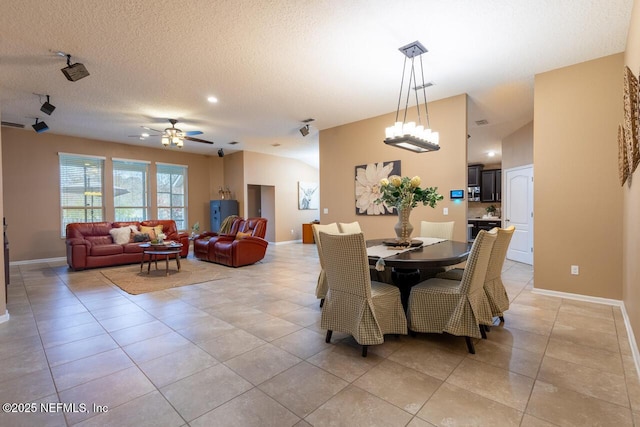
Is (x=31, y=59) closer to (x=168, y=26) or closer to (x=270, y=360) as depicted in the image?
(x=168, y=26)

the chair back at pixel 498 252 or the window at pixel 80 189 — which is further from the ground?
the window at pixel 80 189

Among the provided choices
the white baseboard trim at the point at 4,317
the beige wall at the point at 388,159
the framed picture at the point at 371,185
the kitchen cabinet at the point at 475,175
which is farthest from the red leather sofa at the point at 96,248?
the kitchen cabinet at the point at 475,175

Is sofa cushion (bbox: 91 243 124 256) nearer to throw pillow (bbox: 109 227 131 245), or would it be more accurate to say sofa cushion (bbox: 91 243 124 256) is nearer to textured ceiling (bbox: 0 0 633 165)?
throw pillow (bbox: 109 227 131 245)

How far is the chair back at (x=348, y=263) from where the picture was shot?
222 cm

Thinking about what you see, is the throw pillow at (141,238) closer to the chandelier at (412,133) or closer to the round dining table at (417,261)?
the round dining table at (417,261)

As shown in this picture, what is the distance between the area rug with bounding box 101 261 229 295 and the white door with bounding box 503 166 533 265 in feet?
19.5

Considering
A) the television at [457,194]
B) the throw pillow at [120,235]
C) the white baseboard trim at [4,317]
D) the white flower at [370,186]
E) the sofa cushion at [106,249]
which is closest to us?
the white baseboard trim at [4,317]

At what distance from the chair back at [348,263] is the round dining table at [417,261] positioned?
283mm

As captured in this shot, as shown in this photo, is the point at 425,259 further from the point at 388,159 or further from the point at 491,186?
the point at 491,186

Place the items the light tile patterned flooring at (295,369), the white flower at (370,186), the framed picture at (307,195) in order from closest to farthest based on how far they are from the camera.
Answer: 1. the light tile patterned flooring at (295,369)
2. the white flower at (370,186)
3. the framed picture at (307,195)

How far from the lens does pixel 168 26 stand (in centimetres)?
282

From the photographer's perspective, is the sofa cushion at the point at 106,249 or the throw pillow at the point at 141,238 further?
the throw pillow at the point at 141,238

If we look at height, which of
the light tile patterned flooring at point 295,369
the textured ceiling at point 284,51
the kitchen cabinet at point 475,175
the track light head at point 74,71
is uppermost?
the textured ceiling at point 284,51

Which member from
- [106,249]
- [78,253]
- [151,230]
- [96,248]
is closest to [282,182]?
[151,230]
